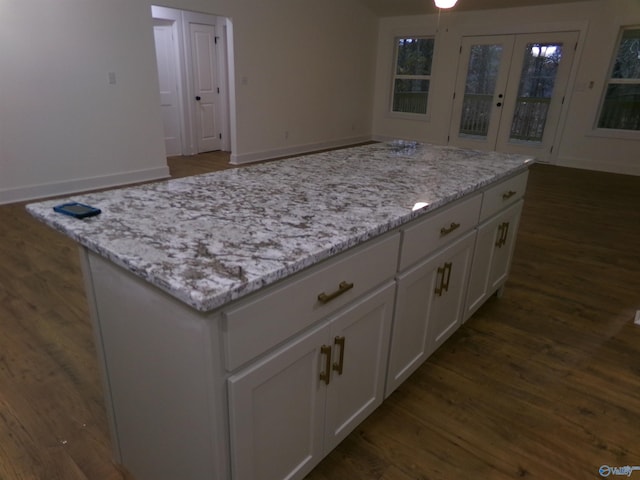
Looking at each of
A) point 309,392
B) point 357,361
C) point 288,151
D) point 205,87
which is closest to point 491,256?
point 357,361

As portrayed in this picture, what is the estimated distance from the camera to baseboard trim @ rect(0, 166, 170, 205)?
4051mm

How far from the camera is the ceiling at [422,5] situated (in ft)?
20.3

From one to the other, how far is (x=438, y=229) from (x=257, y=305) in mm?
924

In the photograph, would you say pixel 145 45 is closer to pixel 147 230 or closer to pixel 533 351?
pixel 147 230

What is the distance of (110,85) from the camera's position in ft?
14.5

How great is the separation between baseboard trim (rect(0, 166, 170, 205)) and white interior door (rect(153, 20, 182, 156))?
3.89ft

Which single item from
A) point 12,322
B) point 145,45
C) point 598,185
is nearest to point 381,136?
point 598,185

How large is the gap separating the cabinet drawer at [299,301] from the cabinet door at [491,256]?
918mm

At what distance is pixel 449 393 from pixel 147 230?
1420 mm

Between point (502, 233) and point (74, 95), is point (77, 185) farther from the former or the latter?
point (502, 233)

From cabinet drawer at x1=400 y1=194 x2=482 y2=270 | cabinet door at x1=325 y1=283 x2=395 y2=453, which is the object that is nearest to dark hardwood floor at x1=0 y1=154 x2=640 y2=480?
cabinet door at x1=325 y1=283 x2=395 y2=453

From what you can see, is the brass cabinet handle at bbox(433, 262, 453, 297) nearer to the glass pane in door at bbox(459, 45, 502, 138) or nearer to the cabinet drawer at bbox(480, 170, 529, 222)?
the cabinet drawer at bbox(480, 170, 529, 222)

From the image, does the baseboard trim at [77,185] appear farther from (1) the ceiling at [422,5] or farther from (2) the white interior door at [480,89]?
(2) the white interior door at [480,89]

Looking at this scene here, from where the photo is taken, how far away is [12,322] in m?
2.19
